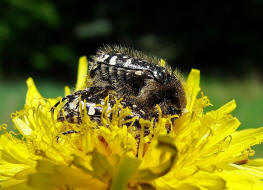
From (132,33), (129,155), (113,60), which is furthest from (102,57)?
(132,33)

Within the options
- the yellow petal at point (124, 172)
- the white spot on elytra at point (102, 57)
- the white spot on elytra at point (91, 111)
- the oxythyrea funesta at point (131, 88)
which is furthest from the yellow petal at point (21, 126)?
the yellow petal at point (124, 172)

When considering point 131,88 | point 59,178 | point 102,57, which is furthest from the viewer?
point 102,57

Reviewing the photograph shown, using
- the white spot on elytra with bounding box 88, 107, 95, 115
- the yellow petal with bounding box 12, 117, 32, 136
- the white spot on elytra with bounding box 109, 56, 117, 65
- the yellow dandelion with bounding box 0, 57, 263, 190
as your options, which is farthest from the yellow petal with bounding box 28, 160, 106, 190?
the yellow petal with bounding box 12, 117, 32, 136

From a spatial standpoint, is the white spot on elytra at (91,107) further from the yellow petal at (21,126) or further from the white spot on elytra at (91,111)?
the yellow petal at (21,126)

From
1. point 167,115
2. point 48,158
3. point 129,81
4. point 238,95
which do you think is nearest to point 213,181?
point 167,115

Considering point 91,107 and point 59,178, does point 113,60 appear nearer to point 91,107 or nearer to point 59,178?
point 91,107

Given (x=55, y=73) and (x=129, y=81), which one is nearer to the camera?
(x=129, y=81)

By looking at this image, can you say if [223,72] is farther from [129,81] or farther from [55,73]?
[129,81]
